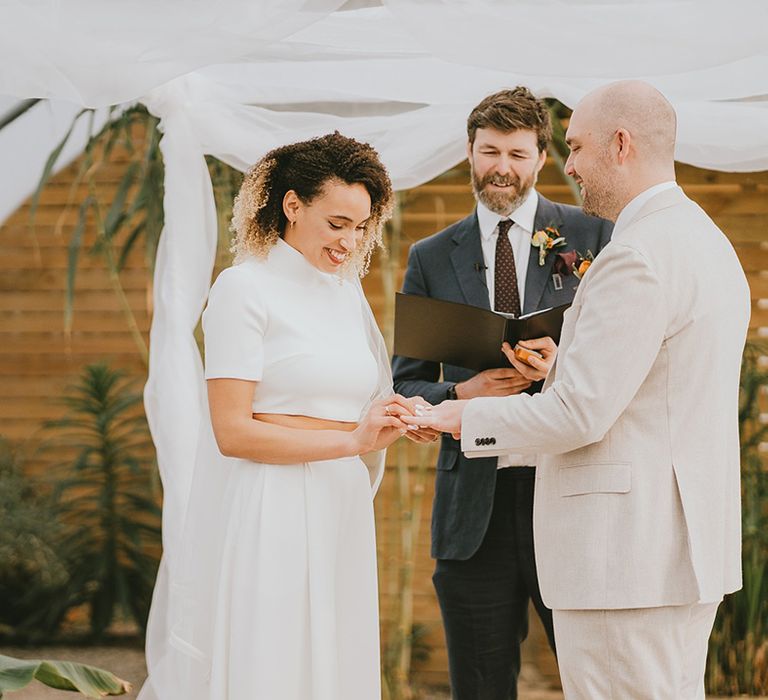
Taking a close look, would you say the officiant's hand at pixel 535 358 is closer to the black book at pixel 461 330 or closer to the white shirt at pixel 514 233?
the black book at pixel 461 330

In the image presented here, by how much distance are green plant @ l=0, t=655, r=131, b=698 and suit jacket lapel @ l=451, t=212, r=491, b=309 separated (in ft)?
4.25

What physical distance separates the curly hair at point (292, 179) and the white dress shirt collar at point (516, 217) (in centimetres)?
52

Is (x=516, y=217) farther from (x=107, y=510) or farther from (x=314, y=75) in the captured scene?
(x=107, y=510)

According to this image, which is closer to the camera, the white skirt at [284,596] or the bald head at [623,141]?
the bald head at [623,141]

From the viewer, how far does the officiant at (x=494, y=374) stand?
302 centimetres

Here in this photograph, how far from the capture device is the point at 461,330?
2754 mm

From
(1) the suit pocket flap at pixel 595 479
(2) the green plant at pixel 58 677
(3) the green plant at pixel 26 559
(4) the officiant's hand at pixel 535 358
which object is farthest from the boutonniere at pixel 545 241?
(3) the green plant at pixel 26 559

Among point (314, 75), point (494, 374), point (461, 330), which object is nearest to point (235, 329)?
point (461, 330)

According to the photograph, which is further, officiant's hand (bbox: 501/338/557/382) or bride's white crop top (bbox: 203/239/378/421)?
officiant's hand (bbox: 501/338/557/382)

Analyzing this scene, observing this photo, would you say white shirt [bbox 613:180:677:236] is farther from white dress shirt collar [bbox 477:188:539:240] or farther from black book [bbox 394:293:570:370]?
white dress shirt collar [bbox 477:188:539:240]

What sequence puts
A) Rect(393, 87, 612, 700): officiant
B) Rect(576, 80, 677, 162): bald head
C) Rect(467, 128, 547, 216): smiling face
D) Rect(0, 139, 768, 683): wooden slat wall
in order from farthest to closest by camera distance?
1. Rect(0, 139, 768, 683): wooden slat wall
2. Rect(467, 128, 547, 216): smiling face
3. Rect(393, 87, 612, 700): officiant
4. Rect(576, 80, 677, 162): bald head

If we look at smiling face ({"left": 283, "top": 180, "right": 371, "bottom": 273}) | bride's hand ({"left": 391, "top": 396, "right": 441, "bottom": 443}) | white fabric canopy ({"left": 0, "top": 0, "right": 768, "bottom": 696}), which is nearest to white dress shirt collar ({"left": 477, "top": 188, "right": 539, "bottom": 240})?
white fabric canopy ({"left": 0, "top": 0, "right": 768, "bottom": 696})

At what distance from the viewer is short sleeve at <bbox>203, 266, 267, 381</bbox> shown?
8.14ft

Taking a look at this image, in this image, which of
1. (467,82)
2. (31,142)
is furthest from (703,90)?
(31,142)
